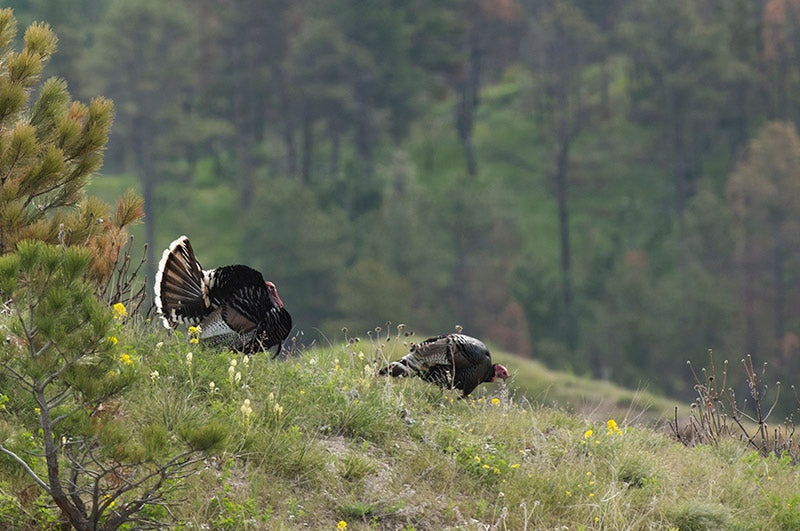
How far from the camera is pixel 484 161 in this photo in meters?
55.0

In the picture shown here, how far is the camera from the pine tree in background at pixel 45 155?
5.42 m

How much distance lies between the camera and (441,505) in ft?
16.5

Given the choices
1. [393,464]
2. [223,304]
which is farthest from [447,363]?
[223,304]

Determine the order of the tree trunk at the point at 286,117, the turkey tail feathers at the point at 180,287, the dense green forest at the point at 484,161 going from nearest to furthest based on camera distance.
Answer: the turkey tail feathers at the point at 180,287 → the dense green forest at the point at 484,161 → the tree trunk at the point at 286,117

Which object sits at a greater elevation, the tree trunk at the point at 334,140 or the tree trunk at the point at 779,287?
the tree trunk at the point at 334,140

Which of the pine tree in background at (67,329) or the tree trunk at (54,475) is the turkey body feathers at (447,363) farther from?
the tree trunk at (54,475)

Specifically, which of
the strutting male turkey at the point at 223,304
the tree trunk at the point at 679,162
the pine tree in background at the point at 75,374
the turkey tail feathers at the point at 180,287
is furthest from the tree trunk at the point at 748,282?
the pine tree in background at the point at 75,374

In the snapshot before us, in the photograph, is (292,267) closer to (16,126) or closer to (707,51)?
(707,51)

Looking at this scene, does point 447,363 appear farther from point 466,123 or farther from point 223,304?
point 466,123

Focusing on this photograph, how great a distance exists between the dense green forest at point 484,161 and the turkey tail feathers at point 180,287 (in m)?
33.1

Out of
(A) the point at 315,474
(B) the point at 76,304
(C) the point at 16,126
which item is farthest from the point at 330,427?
(C) the point at 16,126

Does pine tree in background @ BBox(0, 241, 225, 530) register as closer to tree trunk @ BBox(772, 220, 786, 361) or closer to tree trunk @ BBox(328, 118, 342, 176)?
tree trunk @ BBox(772, 220, 786, 361)

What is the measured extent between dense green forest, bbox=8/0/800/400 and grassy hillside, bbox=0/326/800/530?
32.3 metres

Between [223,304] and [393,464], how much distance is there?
1.42 metres
